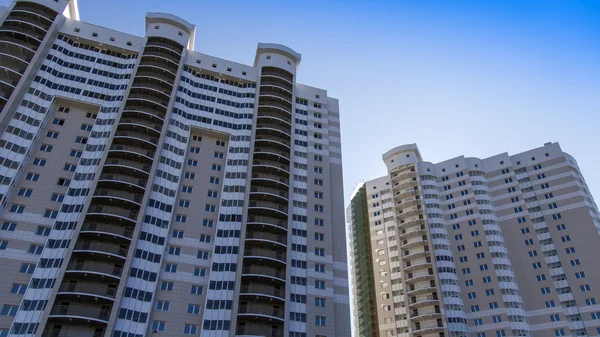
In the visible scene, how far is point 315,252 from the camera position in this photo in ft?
207

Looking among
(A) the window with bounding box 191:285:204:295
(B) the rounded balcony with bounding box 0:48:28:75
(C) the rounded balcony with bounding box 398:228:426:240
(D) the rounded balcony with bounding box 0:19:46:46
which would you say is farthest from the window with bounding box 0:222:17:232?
(C) the rounded balcony with bounding box 398:228:426:240

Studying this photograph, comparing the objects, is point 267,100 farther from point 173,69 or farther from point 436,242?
point 436,242

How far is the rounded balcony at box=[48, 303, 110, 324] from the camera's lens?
4725cm

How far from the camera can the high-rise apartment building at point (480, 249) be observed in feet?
258

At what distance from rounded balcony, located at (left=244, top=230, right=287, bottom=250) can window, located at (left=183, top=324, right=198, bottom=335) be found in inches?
495

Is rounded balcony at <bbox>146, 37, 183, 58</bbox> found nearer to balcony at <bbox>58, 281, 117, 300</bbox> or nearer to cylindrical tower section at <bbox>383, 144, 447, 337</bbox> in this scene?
balcony at <bbox>58, 281, 117, 300</bbox>

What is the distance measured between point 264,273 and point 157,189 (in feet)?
62.8

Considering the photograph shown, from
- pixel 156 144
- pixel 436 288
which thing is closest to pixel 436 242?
pixel 436 288

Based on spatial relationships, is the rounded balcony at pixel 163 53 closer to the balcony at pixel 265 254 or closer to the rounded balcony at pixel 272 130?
the rounded balcony at pixel 272 130

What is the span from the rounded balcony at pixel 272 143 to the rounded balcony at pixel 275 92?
30.1 ft

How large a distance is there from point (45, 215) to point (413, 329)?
64.5m

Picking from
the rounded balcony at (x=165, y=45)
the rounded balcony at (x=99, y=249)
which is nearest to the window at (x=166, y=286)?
the rounded balcony at (x=99, y=249)

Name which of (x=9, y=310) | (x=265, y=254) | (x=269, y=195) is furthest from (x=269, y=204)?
(x=9, y=310)

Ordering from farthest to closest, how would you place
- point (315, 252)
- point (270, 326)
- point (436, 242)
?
point (436, 242), point (315, 252), point (270, 326)
